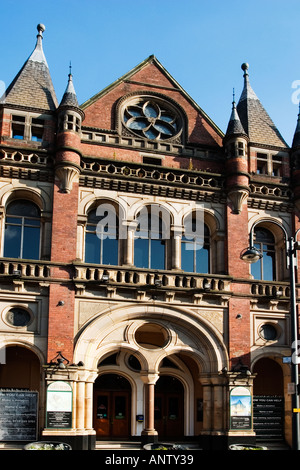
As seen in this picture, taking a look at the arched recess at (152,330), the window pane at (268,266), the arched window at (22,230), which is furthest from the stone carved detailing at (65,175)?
the window pane at (268,266)

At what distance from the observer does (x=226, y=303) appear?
25938 mm

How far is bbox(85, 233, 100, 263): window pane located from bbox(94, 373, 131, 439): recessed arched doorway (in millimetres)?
5795

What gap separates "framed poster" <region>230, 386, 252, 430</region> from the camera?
24.4 metres

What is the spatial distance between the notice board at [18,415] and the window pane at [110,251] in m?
6.26

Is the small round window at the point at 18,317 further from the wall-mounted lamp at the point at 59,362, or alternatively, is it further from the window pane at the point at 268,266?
the window pane at the point at 268,266

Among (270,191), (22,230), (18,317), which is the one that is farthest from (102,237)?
(270,191)

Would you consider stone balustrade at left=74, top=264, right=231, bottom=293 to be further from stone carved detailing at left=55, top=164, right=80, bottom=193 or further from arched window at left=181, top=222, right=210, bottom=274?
stone carved detailing at left=55, top=164, right=80, bottom=193

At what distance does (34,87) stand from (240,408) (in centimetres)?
1638

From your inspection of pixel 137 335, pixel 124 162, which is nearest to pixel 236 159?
pixel 124 162

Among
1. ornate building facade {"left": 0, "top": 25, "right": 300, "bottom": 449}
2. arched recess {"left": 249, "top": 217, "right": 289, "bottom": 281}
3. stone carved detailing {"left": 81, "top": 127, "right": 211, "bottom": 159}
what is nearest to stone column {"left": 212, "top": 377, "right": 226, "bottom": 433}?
ornate building facade {"left": 0, "top": 25, "right": 300, "bottom": 449}

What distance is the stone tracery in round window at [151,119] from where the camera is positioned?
28438 mm

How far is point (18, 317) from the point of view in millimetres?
23672

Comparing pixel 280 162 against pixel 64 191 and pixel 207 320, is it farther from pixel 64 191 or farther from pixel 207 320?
pixel 64 191

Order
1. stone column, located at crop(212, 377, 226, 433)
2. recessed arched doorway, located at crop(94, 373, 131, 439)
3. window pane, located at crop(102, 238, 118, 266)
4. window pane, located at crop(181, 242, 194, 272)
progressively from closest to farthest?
stone column, located at crop(212, 377, 226, 433)
window pane, located at crop(102, 238, 118, 266)
window pane, located at crop(181, 242, 194, 272)
recessed arched doorway, located at crop(94, 373, 131, 439)
